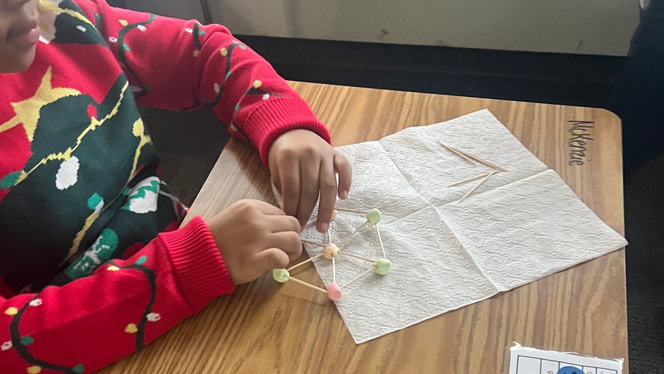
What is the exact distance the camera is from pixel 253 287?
0.61 meters

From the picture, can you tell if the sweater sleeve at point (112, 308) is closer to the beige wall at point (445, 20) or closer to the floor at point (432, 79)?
the floor at point (432, 79)

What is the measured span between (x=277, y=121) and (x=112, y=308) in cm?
30

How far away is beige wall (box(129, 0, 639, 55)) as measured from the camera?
160cm

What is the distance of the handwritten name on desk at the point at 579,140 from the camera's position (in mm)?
707

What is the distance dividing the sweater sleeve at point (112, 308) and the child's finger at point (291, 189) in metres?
0.11

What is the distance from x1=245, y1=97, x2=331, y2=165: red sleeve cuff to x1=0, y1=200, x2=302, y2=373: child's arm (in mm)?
133

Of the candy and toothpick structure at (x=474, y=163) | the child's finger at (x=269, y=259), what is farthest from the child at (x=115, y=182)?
the candy and toothpick structure at (x=474, y=163)

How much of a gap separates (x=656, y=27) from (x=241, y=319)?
104cm

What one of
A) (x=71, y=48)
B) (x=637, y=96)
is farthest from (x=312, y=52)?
(x=71, y=48)

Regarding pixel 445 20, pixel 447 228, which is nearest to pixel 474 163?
pixel 447 228

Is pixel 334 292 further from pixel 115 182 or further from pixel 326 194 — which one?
pixel 115 182

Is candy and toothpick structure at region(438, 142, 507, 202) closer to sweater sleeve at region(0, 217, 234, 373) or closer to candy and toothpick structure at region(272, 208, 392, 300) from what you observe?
candy and toothpick structure at region(272, 208, 392, 300)

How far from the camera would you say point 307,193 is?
68 cm

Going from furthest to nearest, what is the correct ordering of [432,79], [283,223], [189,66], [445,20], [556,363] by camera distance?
[432,79] → [445,20] → [189,66] → [283,223] → [556,363]
